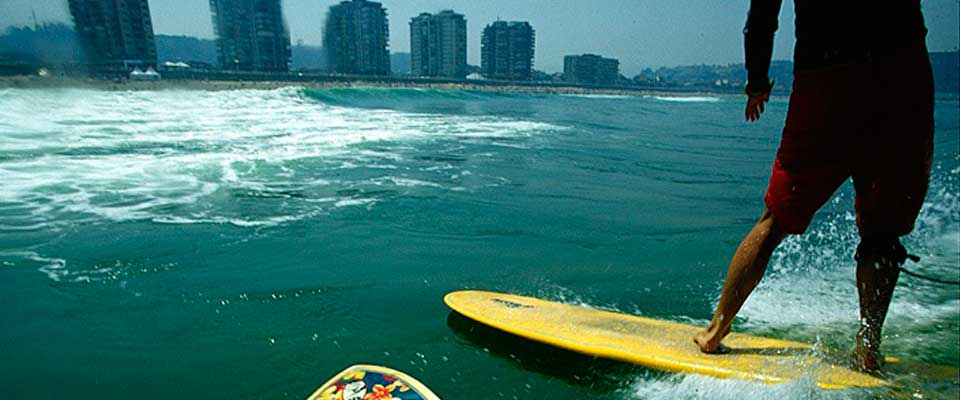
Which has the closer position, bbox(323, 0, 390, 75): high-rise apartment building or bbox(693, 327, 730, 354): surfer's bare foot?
bbox(693, 327, 730, 354): surfer's bare foot

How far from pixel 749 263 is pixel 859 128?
2.18ft

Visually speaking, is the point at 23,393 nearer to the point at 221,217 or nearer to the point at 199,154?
the point at 221,217

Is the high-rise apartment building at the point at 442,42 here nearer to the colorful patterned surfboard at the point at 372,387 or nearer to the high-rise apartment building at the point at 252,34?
the high-rise apartment building at the point at 252,34

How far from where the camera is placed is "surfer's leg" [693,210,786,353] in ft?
6.59

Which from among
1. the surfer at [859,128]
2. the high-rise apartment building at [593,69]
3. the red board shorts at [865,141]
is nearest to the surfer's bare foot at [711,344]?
the surfer at [859,128]

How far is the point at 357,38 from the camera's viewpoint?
10388cm

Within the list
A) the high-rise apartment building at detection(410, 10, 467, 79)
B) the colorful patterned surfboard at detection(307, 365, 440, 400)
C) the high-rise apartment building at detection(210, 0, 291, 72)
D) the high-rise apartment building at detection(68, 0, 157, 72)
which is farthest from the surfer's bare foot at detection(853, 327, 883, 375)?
the high-rise apartment building at detection(410, 10, 467, 79)

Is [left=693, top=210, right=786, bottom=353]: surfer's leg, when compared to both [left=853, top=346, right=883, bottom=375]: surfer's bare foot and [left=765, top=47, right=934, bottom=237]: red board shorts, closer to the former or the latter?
[left=765, top=47, right=934, bottom=237]: red board shorts

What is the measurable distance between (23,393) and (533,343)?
99.9 inches

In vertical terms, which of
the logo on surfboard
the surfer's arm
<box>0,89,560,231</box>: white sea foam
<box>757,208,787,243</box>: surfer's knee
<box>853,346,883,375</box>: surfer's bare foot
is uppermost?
the surfer's arm

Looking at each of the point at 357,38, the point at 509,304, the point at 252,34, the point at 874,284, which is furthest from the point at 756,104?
the point at 357,38

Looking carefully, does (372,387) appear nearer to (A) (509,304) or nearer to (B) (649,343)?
(A) (509,304)

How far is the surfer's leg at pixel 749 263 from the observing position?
6.59 feet

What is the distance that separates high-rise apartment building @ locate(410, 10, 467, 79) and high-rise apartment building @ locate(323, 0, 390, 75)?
14.9 meters
